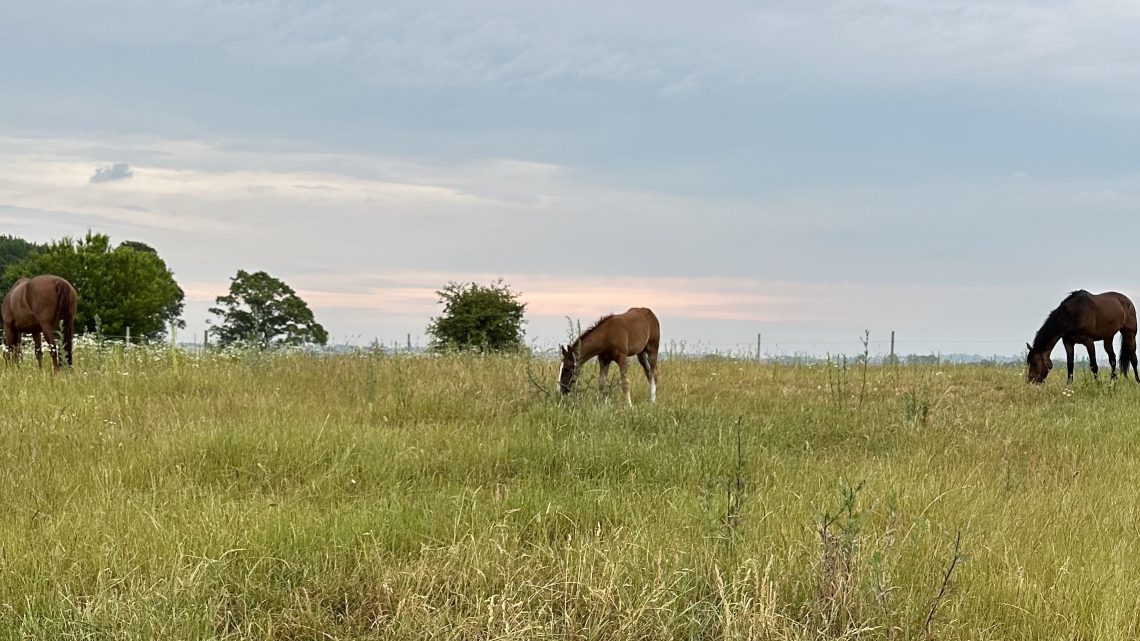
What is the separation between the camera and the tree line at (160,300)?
134 ft

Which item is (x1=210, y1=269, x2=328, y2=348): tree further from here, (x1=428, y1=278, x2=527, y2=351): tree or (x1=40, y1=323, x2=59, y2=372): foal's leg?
(x1=40, y1=323, x2=59, y2=372): foal's leg

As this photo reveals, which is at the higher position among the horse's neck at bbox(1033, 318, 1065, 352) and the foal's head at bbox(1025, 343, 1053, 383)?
the horse's neck at bbox(1033, 318, 1065, 352)

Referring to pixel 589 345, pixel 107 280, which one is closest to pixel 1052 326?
pixel 589 345

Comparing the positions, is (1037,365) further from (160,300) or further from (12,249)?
(12,249)

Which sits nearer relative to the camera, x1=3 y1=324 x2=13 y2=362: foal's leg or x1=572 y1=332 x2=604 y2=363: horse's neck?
x1=572 y1=332 x2=604 y2=363: horse's neck

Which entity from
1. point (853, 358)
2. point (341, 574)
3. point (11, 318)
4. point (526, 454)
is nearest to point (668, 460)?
point (526, 454)

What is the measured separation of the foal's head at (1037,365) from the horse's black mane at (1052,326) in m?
0.19

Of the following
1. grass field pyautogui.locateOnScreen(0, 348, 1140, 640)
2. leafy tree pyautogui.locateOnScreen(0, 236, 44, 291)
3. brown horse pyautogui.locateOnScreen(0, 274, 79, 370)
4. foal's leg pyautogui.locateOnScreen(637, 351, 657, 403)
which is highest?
leafy tree pyautogui.locateOnScreen(0, 236, 44, 291)

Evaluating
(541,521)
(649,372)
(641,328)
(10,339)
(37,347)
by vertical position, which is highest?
(641,328)

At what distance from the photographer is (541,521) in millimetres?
4277

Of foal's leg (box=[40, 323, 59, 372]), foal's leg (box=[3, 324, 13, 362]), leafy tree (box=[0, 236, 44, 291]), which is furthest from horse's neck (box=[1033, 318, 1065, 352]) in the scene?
leafy tree (box=[0, 236, 44, 291])

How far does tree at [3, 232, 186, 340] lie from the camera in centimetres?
4625

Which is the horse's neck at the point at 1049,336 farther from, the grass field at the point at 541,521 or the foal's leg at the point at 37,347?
the foal's leg at the point at 37,347

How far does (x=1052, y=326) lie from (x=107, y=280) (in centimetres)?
5032
